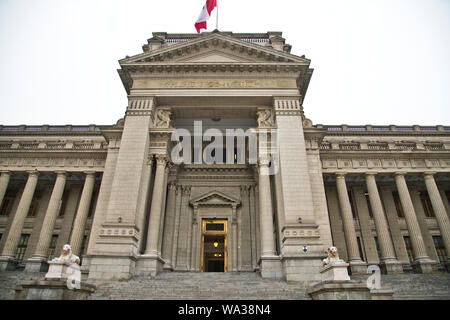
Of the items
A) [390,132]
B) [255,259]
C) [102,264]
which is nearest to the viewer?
[102,264]

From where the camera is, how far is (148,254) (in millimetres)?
18375

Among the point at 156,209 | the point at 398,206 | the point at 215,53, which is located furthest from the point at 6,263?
the point at 398,206

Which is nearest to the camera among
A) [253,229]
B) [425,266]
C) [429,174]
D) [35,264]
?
[425,266]

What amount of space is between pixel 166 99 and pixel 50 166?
12.9m

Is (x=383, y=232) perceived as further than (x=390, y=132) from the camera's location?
No

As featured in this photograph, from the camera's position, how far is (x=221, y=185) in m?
26.9

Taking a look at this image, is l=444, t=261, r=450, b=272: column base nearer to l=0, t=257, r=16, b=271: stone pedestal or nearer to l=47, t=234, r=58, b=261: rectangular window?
l=47, t=234, r=58, b=261: rectangular window

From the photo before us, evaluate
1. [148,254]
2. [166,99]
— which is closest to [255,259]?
[148,254]

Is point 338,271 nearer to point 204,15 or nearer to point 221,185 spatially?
point 221,185

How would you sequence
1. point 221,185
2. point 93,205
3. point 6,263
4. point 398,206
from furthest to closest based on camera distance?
point 398,206 < point 93,205 < point 221,185 < point 6,263

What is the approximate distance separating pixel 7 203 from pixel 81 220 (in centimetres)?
1107

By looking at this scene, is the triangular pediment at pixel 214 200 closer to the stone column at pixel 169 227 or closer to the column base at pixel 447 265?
the stone column at pixel 169 227

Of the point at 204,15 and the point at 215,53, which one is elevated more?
the point at 204,15
